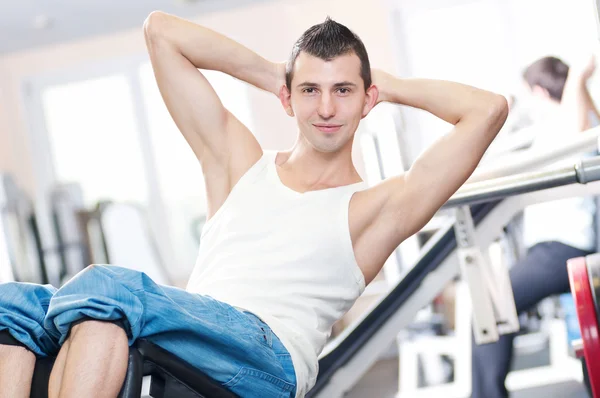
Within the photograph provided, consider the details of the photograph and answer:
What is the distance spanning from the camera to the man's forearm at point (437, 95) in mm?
1482

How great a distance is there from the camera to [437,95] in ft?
4.95

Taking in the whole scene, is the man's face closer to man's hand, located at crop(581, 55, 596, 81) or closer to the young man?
the young man

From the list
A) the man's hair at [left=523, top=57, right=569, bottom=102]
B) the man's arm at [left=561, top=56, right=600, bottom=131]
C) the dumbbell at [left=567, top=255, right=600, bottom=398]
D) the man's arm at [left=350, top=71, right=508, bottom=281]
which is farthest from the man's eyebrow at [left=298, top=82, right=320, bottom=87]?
the man's hair at [left=523, top=57, right=569, bottom=102]

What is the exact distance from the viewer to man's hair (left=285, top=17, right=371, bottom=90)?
1.43m

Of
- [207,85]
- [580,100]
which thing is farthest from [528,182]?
[580,100]

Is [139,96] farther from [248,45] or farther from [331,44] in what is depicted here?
[331,44]

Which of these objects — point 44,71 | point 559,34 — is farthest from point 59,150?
point 559,34

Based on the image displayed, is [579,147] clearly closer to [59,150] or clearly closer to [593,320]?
[593,320]

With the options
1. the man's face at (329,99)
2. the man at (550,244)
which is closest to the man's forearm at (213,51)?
the man's face at (329,99)

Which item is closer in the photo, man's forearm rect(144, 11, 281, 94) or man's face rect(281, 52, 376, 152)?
man's face rect(281, 52, 376, 152)

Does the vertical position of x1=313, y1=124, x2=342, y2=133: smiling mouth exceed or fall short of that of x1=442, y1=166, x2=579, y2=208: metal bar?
it exceeds it

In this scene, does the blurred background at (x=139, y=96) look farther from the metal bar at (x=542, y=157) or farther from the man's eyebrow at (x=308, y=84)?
the man's eyebrow at (x=308, y=84)

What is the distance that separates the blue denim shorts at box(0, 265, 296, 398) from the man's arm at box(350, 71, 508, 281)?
0.81 feet

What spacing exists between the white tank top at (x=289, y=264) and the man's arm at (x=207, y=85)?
0.32 ft
